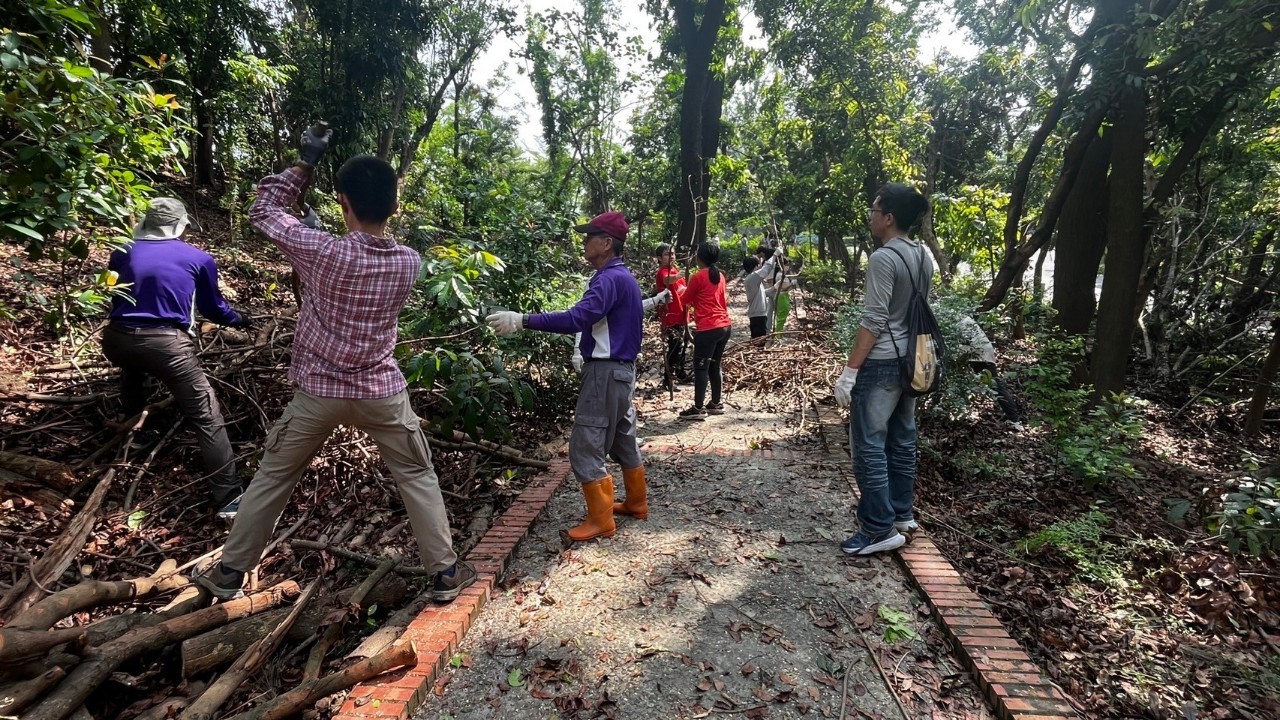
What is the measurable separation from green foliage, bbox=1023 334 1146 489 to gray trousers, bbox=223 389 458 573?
Result: 4.57 metres

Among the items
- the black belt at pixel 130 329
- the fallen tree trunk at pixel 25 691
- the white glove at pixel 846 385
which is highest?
the black belt at pixel 130 329

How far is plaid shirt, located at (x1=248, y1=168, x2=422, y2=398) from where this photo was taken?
2.56 meters

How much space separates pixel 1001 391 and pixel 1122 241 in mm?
2036

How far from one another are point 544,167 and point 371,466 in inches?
1176

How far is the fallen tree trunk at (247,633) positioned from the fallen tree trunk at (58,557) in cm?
91

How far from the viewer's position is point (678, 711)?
2.38 meters

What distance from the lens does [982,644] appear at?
268 cm

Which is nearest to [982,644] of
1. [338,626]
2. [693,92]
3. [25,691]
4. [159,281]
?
[338,626]

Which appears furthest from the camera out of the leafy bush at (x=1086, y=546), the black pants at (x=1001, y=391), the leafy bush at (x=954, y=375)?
the black pants at (x=1001, y=391)

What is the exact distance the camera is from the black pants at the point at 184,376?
11.8ft

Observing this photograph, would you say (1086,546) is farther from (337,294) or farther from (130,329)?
(130,329)

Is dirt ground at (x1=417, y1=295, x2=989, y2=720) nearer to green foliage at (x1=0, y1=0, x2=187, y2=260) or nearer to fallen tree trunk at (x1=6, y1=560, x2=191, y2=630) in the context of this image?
fallen tree trunk at (x1=6, y1=560, x2=191, y2=630)

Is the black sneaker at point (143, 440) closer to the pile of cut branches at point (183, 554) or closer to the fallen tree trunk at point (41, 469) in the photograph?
the pile of cut branches at point (183, 554)

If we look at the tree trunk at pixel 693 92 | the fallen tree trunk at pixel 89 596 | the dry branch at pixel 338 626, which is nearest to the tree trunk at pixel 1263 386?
the tree trunk at pixel 693 92
